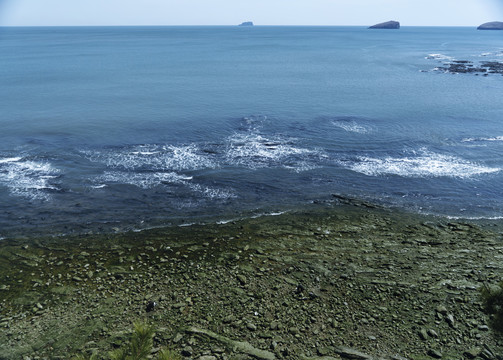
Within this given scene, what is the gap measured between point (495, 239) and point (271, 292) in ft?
69.3

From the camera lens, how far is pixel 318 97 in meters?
80.6

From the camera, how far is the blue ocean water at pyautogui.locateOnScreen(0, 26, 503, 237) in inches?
1503

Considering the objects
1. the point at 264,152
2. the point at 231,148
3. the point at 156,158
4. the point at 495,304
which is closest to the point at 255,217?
the point at 264,152

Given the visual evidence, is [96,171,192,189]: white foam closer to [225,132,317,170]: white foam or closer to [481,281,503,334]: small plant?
[225,132,317,170]: white foam

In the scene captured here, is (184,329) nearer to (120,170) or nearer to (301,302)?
(301,302)

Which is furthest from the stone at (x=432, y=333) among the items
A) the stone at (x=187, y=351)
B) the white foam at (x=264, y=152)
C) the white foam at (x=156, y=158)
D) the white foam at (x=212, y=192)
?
the white foam at (x=156, y=158)

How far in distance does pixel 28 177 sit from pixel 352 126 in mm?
47098

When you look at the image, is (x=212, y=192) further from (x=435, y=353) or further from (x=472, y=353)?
(x=472, y=353)

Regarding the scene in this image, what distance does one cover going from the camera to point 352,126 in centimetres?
6206

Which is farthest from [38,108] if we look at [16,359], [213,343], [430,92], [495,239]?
[430,92]

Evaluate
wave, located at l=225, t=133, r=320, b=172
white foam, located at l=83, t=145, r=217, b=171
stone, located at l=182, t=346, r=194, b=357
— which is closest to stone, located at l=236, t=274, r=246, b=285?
stone, located at l=182, t=346, r=194, b=357

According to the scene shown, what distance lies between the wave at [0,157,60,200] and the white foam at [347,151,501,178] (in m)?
35.3

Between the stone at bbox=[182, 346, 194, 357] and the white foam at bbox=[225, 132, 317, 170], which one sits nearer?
the stone at bbox=[182, 346, 194, 357]

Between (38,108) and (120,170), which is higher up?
(38,108)
